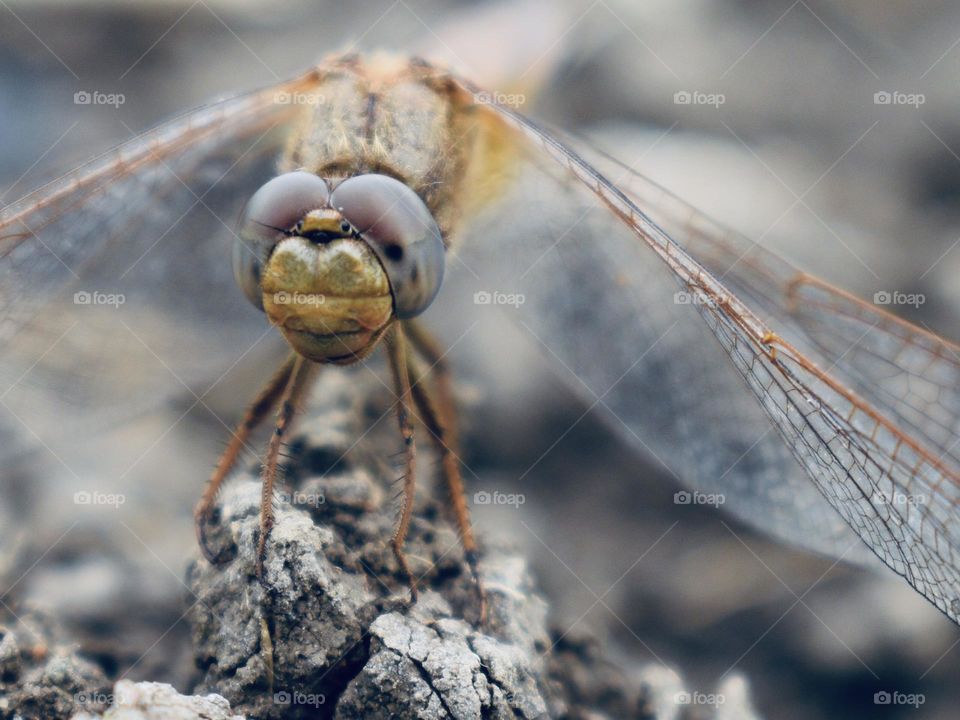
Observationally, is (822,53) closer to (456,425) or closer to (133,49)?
(456,425)

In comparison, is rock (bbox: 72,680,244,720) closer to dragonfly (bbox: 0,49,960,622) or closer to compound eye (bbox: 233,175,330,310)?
→ dragonfly (bbox: 0,49,960,622)

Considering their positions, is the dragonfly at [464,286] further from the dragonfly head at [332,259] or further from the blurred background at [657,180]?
the blurred background at [657,180]

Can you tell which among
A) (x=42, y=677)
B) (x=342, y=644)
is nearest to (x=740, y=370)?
(x=342, y=644)

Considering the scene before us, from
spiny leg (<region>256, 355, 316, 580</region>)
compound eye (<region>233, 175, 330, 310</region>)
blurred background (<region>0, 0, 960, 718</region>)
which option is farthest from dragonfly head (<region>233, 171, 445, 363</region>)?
blurred background (<region>0, 0, 960, 718</region>)

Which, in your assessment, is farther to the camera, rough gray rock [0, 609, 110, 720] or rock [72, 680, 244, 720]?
rough gray rock [0, 609, 110, 720]

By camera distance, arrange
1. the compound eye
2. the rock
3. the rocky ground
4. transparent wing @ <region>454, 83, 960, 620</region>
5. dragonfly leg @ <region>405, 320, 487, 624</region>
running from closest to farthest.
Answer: the rock → the rocky ground → transparent wing @ <region>454, 83, 960, 620</region> → the compound eye → dragonfly leg @ <region>405, 320, 487, 624</region>

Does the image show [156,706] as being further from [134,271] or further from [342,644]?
[134,271]
